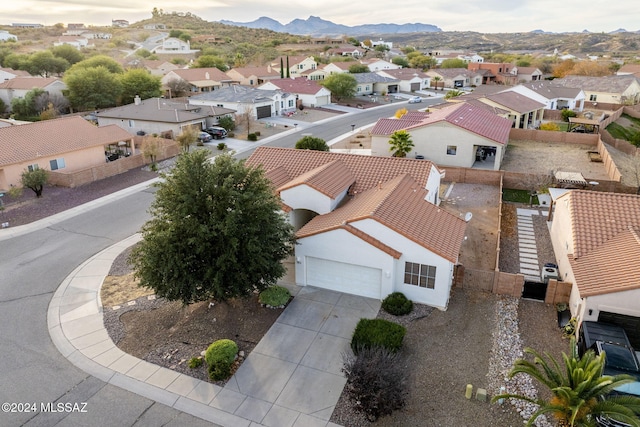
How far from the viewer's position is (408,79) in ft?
316

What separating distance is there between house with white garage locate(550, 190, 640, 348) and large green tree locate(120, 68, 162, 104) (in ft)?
205

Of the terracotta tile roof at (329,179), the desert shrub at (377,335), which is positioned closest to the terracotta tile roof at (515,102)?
the terracotta tile roof at (329,179)

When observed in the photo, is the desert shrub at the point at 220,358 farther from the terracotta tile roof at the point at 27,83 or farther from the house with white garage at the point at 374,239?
the terracotta tile roof at the point at 27,83

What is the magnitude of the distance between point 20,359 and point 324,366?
35.9 ft

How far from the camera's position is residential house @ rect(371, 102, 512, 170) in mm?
39625

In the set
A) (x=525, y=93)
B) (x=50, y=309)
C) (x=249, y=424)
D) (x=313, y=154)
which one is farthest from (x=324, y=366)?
(x=525, y=93)

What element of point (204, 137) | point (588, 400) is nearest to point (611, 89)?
point (204, 137)

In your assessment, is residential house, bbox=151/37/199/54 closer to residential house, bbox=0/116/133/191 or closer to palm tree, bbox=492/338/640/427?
residential house, bbox=0/116/133/191

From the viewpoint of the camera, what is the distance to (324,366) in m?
15.7

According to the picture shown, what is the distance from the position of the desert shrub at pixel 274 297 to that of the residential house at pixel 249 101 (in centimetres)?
4425

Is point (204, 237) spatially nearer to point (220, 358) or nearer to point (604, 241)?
point (220, 358)

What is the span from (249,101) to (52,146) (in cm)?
2964

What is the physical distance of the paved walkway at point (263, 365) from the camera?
13914 mm

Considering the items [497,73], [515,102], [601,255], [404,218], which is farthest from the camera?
[497,73]
